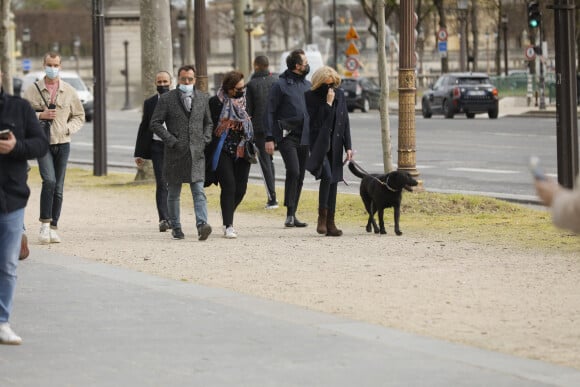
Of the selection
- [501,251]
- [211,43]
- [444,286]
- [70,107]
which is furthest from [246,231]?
[211,43]

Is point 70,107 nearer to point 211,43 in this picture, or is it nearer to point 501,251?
point 501,251

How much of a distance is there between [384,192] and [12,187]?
6849mm

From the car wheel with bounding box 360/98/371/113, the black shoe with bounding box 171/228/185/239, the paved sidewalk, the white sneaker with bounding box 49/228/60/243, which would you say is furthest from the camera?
the car wheel with bounding box 360/98/371/113

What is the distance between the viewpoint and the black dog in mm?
15156

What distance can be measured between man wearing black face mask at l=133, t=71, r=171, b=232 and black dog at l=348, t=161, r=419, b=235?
6.88 feet

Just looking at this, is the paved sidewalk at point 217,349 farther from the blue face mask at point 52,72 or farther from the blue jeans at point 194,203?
the blue face mask at point 52,72

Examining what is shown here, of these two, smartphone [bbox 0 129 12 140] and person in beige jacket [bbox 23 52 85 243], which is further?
person in beige jacket [bbox 23 52 85 243]

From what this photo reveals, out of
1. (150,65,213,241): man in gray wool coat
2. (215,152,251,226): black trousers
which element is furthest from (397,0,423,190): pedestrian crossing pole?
(150,65,213,241): man in gray wool coat

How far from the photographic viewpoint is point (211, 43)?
151125mm

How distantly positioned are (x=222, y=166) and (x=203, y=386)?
787 cm

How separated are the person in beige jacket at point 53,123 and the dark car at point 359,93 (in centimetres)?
4550

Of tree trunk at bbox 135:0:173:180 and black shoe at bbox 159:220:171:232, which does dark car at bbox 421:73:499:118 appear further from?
black shoe at bbox 159:220:171:232

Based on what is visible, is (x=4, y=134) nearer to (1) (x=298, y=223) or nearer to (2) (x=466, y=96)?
(1) (x=298, y=223)

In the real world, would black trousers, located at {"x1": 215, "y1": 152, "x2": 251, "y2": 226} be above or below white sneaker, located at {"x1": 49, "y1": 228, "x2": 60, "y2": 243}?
above
